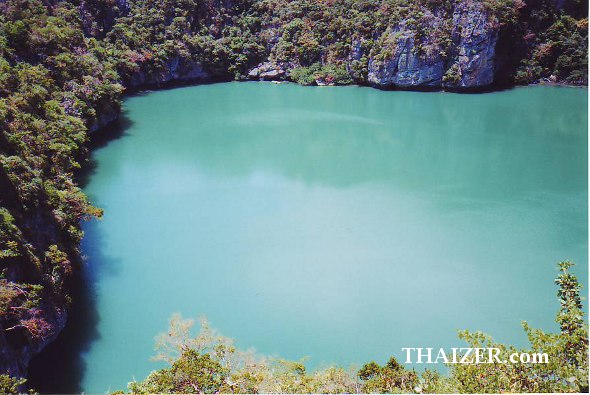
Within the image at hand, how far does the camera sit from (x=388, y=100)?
3055 centimetres

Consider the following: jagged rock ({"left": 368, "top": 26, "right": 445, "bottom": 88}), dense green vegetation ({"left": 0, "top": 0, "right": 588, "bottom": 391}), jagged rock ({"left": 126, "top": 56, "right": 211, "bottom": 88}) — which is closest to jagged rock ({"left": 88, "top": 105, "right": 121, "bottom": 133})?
dense green vegetation ({"left": 0, "top": 0, "right": 588, "bottom": 391})

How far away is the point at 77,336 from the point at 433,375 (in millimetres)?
7762

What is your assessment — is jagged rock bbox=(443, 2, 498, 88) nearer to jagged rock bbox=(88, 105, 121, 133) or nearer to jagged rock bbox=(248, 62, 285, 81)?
jagged rock bbox=(248, 62, 285, 81)

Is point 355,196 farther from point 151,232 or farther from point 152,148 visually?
point 152,148

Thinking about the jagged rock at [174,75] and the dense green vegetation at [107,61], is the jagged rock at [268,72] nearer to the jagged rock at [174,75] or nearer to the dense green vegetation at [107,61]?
the dense green vegetation at [107,61]

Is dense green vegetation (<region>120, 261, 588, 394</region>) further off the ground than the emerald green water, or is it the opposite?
dense green vegetation (<region>120, 261, 588, 394</region>)

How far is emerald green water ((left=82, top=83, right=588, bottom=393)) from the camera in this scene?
35.6 feet

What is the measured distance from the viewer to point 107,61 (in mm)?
28844

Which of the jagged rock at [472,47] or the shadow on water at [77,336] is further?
the jagged rock at [472,47]

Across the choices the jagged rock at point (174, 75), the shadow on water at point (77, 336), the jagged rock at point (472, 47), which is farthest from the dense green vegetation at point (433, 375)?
the jagged rock at point (174, 75)

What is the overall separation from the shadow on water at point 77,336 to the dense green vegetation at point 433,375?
9.37 ft

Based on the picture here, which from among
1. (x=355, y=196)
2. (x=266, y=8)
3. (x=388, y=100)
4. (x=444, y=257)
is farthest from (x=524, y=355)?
(x=266, y=8)

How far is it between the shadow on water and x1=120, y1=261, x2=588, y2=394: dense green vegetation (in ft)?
9.37

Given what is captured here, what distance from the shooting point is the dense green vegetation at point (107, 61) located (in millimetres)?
9539
